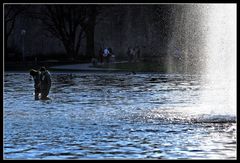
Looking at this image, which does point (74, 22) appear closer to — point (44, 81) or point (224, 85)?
point (224, 85)

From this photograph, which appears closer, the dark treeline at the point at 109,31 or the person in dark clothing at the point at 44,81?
the person in dark clothing at the point at 44,81

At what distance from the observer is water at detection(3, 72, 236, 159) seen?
1706cm

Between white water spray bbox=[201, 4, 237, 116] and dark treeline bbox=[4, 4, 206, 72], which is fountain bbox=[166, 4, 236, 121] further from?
dark treeline bbox=[4, 4, 206, 72]

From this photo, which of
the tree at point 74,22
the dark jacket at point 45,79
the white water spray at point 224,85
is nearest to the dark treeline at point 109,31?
the tree at point 74,22

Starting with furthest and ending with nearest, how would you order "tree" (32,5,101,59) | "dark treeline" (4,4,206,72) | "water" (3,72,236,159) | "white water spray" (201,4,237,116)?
"tree" (32,5,101,59) → "dark treeline" (4,4,206,72) → "white water spray" (201,4,237,116) → "water" (3,72,236,159)

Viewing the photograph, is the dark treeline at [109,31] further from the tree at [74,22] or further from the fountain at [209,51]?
the fountain at [209,51]

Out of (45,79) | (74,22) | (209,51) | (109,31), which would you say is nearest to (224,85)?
(45,79)

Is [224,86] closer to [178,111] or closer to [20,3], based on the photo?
[178,111]

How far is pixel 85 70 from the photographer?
55.6 m

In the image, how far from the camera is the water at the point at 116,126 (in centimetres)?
1706

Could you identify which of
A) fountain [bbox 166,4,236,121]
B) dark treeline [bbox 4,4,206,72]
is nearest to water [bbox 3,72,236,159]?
fountain [bbox 166,4,236,121]

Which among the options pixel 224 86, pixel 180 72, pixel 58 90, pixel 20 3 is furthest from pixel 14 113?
pixel 20 3

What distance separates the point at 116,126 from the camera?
853 inches

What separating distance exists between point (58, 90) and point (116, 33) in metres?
56.4
